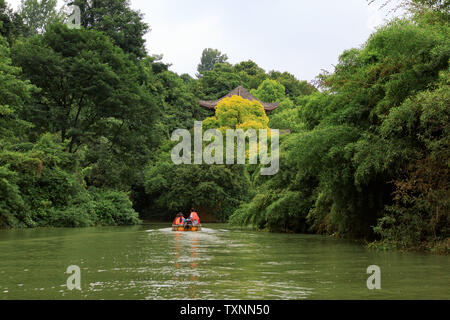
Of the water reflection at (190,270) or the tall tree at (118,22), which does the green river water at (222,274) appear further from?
the tall tree at (118,22)

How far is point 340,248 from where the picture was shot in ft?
50.5

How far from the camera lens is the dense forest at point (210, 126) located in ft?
45.4

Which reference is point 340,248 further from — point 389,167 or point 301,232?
point 301,232

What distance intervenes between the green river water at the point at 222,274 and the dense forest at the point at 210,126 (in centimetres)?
246

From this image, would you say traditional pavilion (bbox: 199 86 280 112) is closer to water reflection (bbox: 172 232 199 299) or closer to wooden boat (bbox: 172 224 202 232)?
wooden boat (bbox: 172 224 202 232)

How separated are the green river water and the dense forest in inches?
96.7

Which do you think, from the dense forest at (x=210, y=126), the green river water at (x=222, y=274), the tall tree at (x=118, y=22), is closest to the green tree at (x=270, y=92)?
the dense forest at (x=210, y=126)

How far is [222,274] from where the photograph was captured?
954 centimetres

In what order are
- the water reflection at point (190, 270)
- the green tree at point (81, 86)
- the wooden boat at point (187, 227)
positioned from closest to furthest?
the water reflection at point (190, 270) → the wooden boat at point (187, 227) → the green tree at point (81, 86)

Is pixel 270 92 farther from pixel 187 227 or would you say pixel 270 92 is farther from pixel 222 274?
pixel 222 274

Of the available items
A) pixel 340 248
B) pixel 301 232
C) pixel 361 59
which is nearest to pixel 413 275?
pixel 340 248

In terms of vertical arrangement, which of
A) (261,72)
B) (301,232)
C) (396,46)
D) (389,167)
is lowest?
(301,232)

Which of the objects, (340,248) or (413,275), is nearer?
(413,275)

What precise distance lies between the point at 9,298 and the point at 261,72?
80015mm
